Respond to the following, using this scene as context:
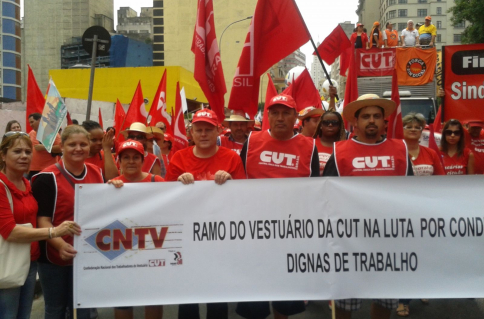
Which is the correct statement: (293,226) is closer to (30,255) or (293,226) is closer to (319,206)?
(319,206)

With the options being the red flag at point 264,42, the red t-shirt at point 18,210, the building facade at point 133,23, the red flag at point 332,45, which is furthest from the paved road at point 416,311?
the building facade at point 133,23

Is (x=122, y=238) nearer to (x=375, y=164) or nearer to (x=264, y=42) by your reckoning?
(x=375, y=164)

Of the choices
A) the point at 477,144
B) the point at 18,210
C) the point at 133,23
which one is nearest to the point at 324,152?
the point at 477,144

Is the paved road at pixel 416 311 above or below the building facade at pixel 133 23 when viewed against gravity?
below

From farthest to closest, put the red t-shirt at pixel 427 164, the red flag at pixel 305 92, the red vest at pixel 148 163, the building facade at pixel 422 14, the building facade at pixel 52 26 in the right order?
1. the building facade at pixel 422 14
2. the building facade at pixel 52 26
3. the red flag at pixel 305 92
4. the red vest at pixel 148 163
5. the red t-shirt at pixel 427 164

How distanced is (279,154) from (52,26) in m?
84.1

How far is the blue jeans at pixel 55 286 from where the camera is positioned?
392 cm

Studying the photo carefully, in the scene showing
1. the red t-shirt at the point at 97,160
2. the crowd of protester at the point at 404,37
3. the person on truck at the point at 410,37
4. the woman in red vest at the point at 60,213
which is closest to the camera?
the woman in red vest at the point at 60,213

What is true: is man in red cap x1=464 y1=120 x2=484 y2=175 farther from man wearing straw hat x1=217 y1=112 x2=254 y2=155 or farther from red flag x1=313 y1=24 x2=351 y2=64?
red flag x1=313 y1=24 x2=351 y2=64

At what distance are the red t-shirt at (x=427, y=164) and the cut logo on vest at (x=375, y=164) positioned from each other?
101 cm

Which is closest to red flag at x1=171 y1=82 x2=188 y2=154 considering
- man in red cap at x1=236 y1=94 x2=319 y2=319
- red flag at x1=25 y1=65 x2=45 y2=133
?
red flag at x1=25 y1=65 x2=45 y2=133

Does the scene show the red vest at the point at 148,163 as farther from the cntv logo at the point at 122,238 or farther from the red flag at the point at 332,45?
the red flag at the point at 332,45

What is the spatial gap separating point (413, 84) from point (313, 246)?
10.3 meters

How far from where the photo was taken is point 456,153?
18.5 ft
